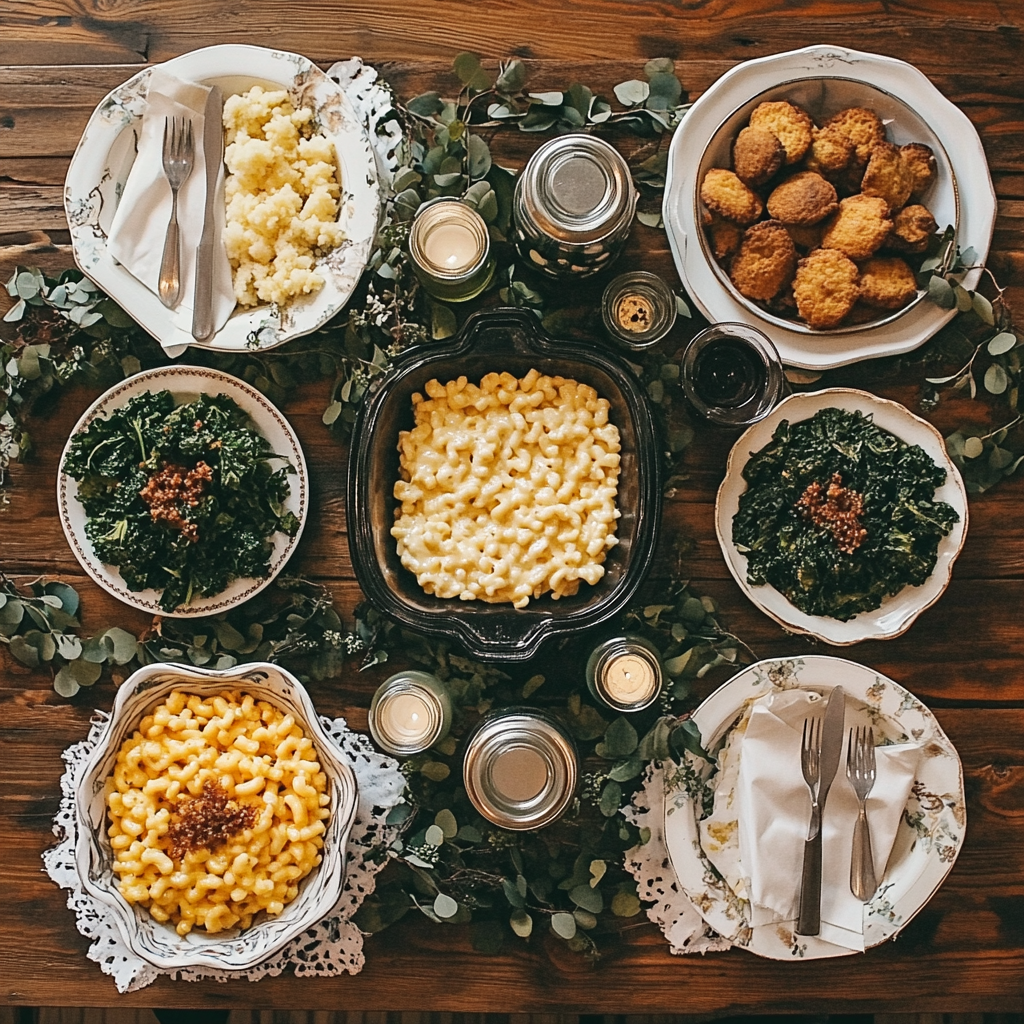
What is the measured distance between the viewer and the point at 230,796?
1644mm

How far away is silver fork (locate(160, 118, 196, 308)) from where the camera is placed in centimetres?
171

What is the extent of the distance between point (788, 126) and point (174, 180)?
1153 mm

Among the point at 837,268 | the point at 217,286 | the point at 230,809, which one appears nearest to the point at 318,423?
the point at 217,286

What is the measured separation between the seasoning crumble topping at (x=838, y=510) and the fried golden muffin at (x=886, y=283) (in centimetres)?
34

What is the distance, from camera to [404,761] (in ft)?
5.76

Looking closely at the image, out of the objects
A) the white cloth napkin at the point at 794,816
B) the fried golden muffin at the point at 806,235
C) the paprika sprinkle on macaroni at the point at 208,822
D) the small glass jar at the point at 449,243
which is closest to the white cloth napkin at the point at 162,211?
the small glass jar at the point at 449,243

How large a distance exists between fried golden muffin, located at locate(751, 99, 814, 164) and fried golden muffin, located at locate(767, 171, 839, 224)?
5cm

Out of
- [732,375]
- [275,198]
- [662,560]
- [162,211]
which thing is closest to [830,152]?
[732,375]

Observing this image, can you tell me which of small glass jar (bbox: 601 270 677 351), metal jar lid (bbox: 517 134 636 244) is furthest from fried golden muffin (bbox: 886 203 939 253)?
metal jar lid (bbox: 517 134 636 244)

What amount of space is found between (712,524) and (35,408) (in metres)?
1.36

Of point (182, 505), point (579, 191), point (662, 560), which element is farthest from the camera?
point (662, 560)

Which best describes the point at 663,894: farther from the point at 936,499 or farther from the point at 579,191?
the point at 579,191

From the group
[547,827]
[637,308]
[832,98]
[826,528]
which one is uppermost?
[832,98]

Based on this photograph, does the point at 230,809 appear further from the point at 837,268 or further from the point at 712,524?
the point at 837,268
